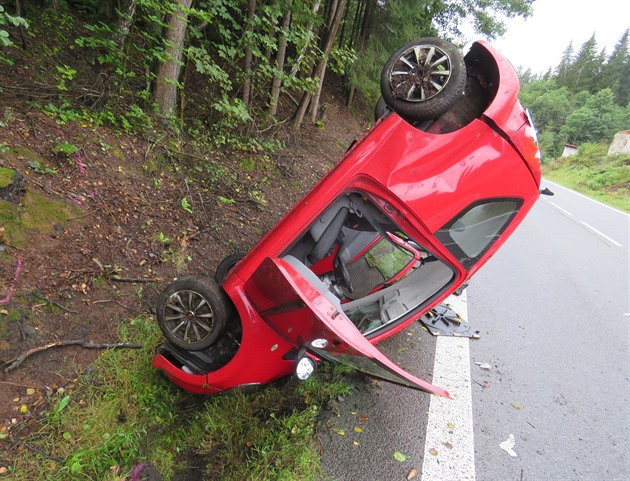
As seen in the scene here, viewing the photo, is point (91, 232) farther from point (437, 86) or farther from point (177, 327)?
point (437, 86)

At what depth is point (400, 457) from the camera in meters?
2.46

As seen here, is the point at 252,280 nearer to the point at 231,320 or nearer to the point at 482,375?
the point at 231,320

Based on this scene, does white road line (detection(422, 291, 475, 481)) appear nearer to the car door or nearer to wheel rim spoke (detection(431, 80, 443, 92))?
the car door

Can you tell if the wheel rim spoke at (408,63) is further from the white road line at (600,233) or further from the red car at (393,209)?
the white road line at (600,233)

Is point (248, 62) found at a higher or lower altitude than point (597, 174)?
higher

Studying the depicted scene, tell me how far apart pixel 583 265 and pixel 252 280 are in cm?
707

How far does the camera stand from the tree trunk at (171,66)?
4.21 metres

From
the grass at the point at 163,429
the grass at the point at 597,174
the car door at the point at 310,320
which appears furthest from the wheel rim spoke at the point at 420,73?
the grass at the point at 597,174

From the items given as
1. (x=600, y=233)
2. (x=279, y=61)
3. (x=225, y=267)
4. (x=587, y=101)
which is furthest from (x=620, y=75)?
(x=225, y=267)

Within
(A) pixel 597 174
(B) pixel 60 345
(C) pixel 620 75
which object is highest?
(C) pixel 620 75

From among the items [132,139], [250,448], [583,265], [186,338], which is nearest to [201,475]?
[250,448]

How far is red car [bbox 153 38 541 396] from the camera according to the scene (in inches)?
90.3

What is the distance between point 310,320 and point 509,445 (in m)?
1.94

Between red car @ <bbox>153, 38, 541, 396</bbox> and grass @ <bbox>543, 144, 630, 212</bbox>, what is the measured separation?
19.9 meters
